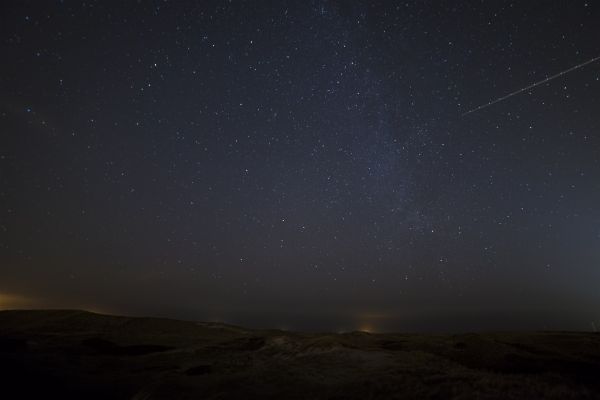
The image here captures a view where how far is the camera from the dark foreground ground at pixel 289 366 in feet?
49.0

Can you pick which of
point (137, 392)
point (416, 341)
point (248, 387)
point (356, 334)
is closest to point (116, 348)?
point (137, 392)

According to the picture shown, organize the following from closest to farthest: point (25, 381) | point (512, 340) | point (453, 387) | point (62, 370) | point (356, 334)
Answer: point (453, 387)
point (25, 381)
point (62, 370)
point (512, 340)
point (356, 334)

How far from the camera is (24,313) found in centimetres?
4369

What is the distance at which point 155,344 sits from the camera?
30594 mm

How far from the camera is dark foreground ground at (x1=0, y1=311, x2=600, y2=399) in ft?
49.0

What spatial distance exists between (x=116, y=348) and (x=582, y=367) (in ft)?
103

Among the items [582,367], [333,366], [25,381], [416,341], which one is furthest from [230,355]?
[582,367]

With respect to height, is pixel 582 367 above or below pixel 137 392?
above

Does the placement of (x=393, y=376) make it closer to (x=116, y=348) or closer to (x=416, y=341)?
(x=416, y=341)

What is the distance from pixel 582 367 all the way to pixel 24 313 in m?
54.9

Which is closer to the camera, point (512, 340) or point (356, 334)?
point (512, 340)

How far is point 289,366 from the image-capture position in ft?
68.1

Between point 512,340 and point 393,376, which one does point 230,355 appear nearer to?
point 393,376

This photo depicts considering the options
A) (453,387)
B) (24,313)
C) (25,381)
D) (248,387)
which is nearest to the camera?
(453,387)
